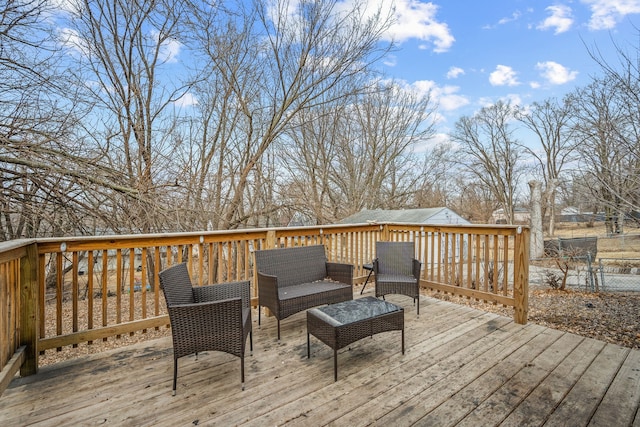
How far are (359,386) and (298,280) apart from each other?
5.19ft

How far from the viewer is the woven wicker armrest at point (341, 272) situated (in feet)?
11.7

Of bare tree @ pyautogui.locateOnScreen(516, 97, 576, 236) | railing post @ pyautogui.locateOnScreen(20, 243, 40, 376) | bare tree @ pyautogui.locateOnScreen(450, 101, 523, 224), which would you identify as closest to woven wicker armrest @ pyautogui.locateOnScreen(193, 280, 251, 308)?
railing post @ pyautogui.locateOnScreen(20, 243, 40, 376)

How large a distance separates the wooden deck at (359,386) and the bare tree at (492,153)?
17725 mm

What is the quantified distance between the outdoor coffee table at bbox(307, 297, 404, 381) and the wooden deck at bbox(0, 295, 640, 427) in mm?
269

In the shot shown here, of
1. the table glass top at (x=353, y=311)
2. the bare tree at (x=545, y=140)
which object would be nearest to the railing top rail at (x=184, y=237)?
the table glass top at (x=353, y=311)

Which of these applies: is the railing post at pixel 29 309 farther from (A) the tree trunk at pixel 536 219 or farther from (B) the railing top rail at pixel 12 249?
(A) the tree trunk at pixel 536 219

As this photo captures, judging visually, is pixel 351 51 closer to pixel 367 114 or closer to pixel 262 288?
pixel 262 288

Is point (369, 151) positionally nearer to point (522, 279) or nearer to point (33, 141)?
point (522, 279)

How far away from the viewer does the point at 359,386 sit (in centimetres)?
222

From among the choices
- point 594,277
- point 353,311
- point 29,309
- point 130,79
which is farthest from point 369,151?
point 29,309

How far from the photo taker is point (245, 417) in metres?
1.90

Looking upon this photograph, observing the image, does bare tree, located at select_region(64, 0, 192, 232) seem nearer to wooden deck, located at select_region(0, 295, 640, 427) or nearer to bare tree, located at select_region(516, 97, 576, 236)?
wooden deck, located at select_region(0, 295, 640, 427)

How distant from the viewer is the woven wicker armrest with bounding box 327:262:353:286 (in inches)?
141

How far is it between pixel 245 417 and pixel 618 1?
5861 mm
